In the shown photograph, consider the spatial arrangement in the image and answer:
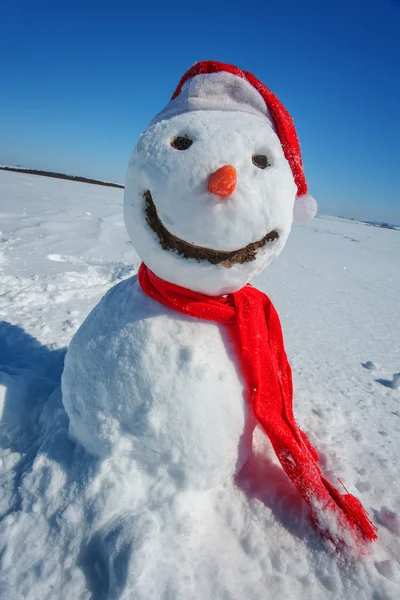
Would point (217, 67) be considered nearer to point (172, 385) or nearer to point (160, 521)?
point (172, 385)

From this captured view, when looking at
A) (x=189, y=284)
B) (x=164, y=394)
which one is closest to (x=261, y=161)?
(x=189, y=284)

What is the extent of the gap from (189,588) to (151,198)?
0.85m

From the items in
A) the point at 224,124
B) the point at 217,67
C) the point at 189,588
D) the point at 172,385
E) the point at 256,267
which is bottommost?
the point at 189,588

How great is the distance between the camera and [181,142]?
2.77 ft

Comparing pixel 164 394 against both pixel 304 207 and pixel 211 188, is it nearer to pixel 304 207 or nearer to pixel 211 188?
pixel 211 188

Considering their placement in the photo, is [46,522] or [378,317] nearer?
[46,522]

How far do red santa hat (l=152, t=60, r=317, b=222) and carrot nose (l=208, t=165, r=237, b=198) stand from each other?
10.6 inches

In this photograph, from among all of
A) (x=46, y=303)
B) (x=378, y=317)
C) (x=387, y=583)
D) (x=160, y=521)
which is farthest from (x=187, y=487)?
(x=378, y=317)

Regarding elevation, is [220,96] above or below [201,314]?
above

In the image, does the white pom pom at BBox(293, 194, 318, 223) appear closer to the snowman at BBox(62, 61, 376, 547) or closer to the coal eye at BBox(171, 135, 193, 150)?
the snowman at BBox(62, 61, 376, 547)

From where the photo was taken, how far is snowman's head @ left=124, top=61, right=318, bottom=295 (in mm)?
788

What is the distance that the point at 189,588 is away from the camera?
0.77 meters

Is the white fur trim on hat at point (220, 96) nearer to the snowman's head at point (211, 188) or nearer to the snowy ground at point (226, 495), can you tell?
the snowman's head at point (211, 188)

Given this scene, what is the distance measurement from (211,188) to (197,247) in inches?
6.0
